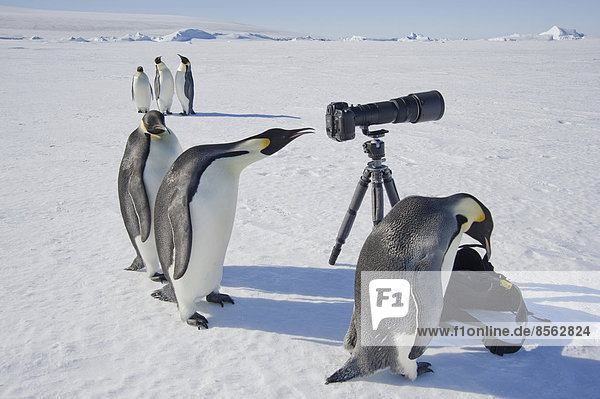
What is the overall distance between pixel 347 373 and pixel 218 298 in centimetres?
82

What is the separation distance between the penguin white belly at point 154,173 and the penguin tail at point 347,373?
3.93 feet

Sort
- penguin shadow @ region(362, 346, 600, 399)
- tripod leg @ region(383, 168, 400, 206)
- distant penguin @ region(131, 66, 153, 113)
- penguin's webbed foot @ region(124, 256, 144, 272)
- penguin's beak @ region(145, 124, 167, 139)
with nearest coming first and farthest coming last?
penguin shadow @ region(362, 346, 600, 399) < tripod leg @ region(383, 168, 400, 206) < penguin's beak @ region(145, 124, 167, 139) < penguin's webbed foot @ region(124, 256, 144, 272) < distant penguin @ region(131, 66, 153, 113)

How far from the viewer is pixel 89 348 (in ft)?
6.14

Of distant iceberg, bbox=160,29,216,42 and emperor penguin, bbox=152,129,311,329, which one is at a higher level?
distant iceberg, bbox=160,29,216,42

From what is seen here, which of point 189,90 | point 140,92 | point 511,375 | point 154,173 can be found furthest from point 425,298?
point 140,92

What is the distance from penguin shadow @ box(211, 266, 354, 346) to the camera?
6.71 feet

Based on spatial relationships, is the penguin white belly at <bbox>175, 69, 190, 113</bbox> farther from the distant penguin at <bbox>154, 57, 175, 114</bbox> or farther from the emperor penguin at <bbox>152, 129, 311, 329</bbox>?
the emperor penguin at <bbox>152, 129, 311, 329</bbox>

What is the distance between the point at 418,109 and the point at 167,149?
1.22m

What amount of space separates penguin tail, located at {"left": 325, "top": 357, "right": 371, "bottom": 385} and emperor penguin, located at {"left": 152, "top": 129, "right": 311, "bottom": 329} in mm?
644

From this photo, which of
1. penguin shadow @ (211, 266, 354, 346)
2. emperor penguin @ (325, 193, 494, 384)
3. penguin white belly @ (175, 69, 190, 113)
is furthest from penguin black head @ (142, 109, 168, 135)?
penguin white belly @ (175, 69, 190, 113)

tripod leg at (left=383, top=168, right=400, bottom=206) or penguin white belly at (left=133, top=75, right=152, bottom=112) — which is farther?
penguin white belly at (left=133, top=75, right=152, bottom=112)

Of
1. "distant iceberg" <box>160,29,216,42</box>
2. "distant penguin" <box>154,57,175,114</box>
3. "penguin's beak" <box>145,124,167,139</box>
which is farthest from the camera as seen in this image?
"distant iceberg" <box>160,29,216,42</box>

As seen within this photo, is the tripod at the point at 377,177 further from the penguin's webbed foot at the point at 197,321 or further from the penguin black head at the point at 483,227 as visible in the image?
the penguin's webbed foot at the point at 197,321

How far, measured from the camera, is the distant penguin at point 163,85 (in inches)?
349
